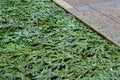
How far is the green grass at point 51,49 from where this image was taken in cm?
337

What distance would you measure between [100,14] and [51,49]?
1496 millimetres

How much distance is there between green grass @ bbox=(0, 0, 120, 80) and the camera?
337cm

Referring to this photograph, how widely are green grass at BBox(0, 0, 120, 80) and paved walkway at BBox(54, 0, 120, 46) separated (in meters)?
0.14

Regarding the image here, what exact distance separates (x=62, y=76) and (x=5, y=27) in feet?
5.36

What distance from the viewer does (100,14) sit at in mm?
4980

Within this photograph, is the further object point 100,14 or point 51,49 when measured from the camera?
point 100,14

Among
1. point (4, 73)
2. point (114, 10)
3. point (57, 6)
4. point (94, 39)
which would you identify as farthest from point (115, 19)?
point (4, 73)

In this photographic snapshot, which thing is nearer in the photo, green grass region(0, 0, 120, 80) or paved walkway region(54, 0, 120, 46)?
green grass region(0, 0, 120, 80)

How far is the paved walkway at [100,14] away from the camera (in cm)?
430

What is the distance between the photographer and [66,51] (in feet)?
12.5

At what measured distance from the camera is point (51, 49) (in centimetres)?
387

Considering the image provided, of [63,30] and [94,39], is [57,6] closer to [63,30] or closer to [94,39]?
[63,30]

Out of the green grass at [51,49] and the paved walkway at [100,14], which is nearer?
the green grass at [51,49]

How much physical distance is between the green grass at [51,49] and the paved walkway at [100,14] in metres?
0.14
